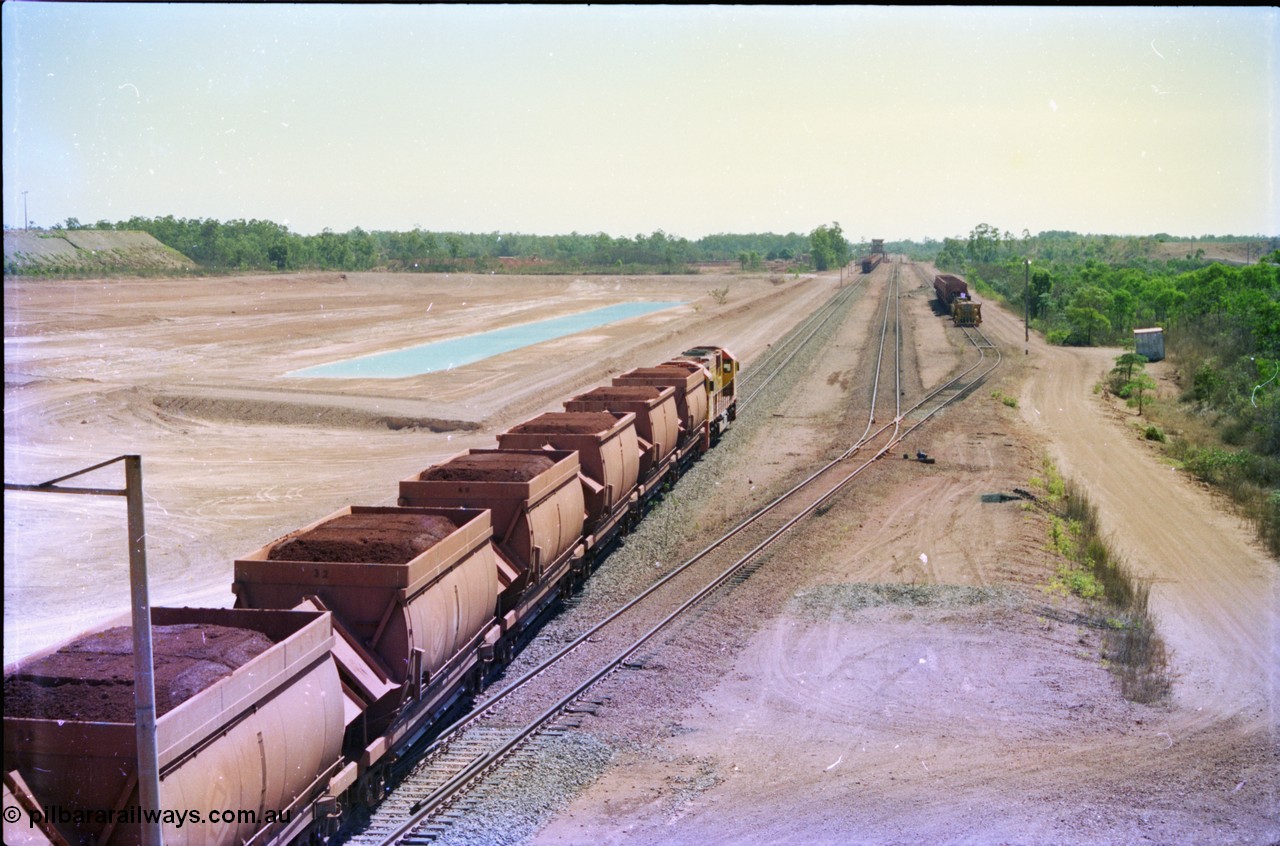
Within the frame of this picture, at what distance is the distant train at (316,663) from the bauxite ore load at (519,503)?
33mm

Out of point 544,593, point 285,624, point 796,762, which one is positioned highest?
point 285,624

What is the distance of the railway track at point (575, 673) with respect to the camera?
11320 millimetres

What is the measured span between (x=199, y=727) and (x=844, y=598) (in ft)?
45.3

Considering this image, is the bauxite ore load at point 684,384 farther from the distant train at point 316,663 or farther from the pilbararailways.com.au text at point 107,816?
the pilbararailways.com.au text at point 107,816

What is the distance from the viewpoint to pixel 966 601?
770 inches

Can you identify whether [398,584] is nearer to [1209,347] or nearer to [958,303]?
[1209,347]

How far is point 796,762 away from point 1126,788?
3758 mm

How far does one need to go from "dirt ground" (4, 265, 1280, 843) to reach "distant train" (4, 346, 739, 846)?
2.13 metres

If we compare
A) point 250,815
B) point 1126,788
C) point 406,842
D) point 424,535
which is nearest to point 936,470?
point 1126,788

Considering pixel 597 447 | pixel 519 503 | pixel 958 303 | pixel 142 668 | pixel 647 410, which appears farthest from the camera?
pixel 958 303

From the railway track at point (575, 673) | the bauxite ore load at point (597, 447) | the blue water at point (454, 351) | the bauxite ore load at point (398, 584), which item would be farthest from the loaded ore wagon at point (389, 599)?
the blue water at point (454, 351)

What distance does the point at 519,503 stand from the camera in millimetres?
15273

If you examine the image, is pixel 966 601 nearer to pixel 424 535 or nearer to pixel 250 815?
pixel 424 535

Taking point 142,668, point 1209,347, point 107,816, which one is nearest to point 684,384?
point 107,816
